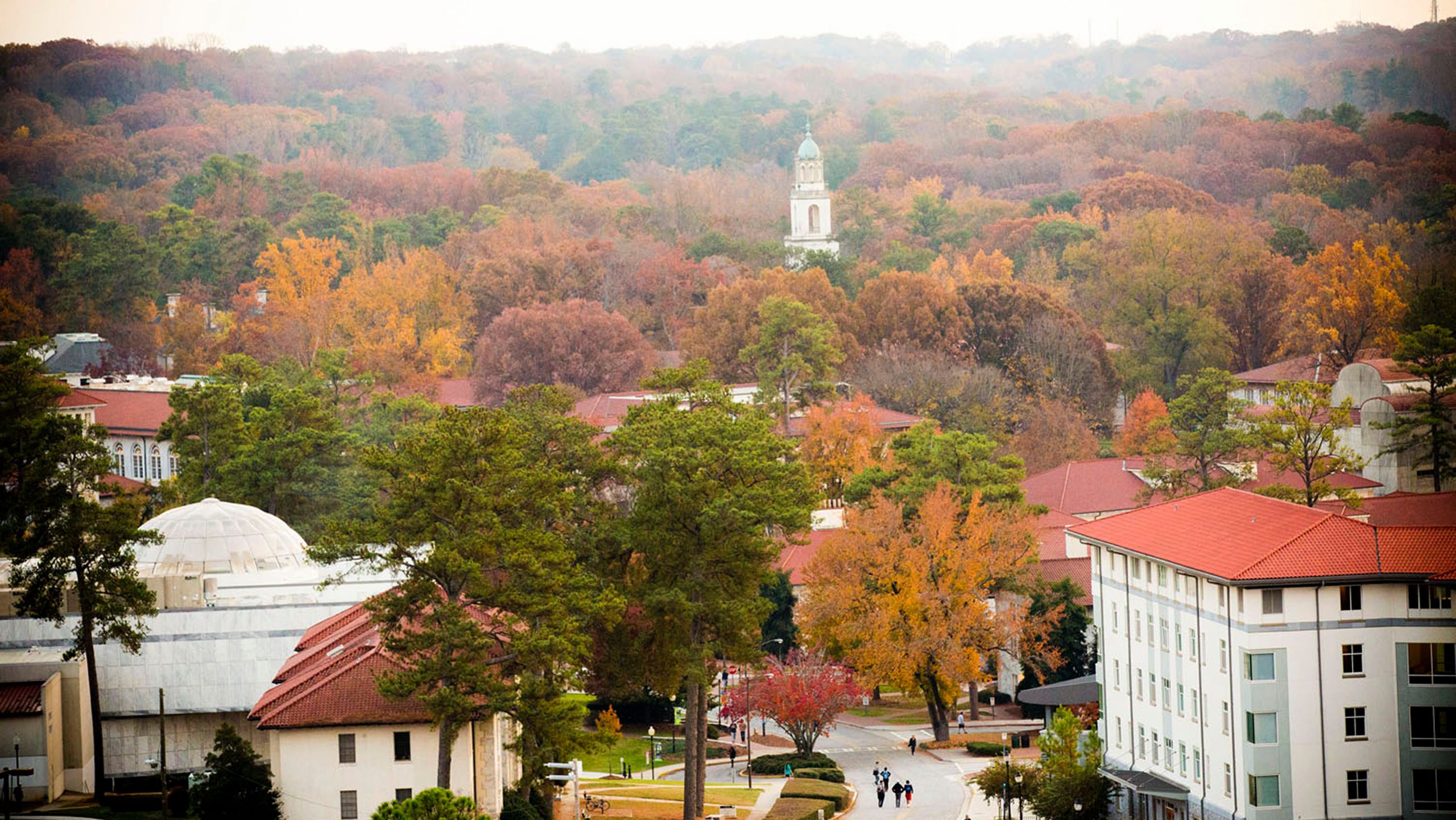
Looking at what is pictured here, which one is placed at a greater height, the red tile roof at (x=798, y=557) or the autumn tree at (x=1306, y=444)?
the autumn tree at (x=1306, y=444)

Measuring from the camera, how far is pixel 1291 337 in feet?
343

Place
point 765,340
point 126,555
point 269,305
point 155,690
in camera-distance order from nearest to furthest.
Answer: point 126,555 < point 155,690 < point 765,340 < point 269,305

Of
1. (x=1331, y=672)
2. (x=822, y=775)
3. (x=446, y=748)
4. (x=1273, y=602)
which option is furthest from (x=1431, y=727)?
(x=446, y=748)

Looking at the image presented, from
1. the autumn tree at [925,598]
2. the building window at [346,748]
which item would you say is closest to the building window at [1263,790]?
the autumn tree at [925,598]

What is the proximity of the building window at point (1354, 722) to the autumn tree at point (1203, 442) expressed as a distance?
2756cm

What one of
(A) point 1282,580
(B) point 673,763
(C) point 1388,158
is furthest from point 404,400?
(C) point 1388,158

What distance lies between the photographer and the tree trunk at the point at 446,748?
1641 inches

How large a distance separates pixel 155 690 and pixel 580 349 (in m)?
53.2

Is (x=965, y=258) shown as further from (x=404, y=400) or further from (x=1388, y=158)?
(x=404, y=400)

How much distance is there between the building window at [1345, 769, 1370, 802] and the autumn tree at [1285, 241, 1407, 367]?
178 feet

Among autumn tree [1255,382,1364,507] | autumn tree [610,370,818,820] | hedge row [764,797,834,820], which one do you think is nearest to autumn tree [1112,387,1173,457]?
autumn tree [1255,382,1364,507]

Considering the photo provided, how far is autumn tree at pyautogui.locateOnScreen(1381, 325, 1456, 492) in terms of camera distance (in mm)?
66125

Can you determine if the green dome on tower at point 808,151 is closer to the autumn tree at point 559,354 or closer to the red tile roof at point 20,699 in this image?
the autumn tree at point 559,354

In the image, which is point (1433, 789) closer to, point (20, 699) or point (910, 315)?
point (20, 699)
